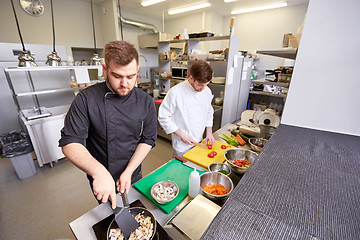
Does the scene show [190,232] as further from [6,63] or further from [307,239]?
[6,63]

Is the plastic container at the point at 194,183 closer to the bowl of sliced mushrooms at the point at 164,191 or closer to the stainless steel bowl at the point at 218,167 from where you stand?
the bowl of sliced mushrooms at the point at 164,191

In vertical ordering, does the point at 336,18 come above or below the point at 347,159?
above

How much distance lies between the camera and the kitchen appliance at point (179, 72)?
10.8ft

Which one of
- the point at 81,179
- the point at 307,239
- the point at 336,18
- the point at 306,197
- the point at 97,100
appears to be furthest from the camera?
the point at 81,179

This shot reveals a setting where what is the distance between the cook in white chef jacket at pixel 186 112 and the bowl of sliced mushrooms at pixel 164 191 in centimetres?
61

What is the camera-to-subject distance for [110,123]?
106 centimetres

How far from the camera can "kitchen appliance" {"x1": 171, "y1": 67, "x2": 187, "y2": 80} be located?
3287 mm

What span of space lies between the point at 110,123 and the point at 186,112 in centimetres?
88

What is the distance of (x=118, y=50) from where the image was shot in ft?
2.74

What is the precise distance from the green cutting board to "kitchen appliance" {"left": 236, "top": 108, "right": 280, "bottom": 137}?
93cm

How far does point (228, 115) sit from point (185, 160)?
2288mm

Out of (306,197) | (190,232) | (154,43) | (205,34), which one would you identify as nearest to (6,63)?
(154,43)

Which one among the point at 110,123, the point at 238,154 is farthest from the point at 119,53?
the point at 238,154

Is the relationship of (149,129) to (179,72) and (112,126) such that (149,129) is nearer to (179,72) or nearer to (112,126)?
(112,126)
